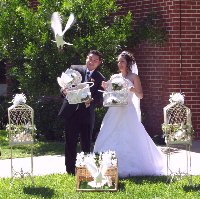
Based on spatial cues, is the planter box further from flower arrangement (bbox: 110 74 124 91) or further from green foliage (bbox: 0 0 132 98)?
green foliage (bbox: 0 0 132 98)

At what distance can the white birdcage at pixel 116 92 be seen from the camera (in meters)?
8.39

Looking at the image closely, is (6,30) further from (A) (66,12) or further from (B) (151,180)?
(B) (151,180)

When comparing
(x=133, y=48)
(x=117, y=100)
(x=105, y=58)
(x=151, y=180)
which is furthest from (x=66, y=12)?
(x=151, y=180)

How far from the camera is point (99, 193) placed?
24.7 ft

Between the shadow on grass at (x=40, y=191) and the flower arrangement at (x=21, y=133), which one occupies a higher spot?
the flower arrangement at (x=21, y=133)

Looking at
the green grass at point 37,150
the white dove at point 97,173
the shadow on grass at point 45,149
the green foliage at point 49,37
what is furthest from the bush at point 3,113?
the white dove at point 97,173

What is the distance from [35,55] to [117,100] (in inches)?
139

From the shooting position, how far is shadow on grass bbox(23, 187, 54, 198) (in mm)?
7486

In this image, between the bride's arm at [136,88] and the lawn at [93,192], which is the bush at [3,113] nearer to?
the lawn at [93,192]

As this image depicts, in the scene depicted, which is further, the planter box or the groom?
the groom

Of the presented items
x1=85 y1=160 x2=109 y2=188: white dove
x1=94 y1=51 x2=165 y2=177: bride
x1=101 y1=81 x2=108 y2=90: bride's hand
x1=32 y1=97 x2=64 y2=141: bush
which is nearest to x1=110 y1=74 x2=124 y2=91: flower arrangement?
x1=101 y1=81 x2=108 y2=90: bride's hand

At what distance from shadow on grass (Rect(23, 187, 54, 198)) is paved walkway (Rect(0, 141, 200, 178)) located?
3.82 ft

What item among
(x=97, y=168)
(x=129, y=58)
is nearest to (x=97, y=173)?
(x=97, y=168)

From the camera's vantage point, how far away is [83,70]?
8.66m
